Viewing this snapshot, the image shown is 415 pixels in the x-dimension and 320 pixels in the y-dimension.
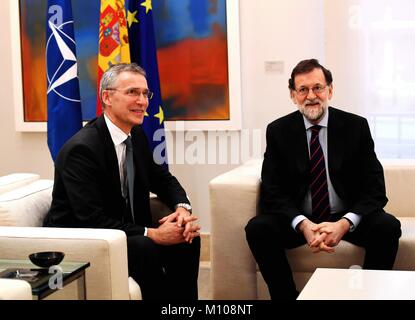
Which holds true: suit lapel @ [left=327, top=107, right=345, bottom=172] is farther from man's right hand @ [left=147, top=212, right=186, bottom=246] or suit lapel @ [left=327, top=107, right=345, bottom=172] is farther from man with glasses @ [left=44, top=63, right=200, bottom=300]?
man's right hand @ [left=147, top=212, right=186, bottom=246]

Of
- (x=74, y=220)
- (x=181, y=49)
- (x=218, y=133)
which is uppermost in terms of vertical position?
(x=181, y=49)

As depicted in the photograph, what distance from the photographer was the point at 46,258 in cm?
241

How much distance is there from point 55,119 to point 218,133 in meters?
1.09

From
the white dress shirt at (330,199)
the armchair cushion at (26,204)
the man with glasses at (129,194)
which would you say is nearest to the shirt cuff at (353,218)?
the white dress shirt at (330,199)

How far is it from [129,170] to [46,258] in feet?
2.78

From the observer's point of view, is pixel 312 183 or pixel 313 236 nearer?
pixel 313 236

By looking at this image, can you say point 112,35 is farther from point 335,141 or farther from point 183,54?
point 335,141

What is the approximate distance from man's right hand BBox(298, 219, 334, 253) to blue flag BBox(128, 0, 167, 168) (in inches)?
54.3

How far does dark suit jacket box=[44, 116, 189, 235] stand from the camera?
291cm

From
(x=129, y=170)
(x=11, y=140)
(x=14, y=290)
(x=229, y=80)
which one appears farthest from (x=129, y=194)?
(x=11, y=140)

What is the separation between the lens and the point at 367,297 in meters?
2.20

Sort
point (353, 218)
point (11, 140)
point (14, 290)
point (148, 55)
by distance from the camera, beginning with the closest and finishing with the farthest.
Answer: point (14, 290), point (353, 218), point (148, 55), point (11, 140)
